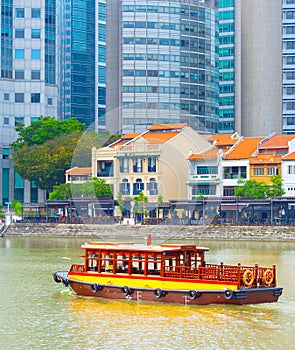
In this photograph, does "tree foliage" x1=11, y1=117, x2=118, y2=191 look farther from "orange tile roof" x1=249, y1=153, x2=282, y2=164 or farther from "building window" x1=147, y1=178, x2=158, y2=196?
"building window" x1=147, y1=178, x2=158, y2=196

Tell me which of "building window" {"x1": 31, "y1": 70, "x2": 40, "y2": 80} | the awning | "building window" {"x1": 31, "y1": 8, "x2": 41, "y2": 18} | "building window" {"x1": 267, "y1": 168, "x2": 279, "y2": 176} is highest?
"building window" {"x1": 31, "y1": 8, "x2": 41, "y2": 18}

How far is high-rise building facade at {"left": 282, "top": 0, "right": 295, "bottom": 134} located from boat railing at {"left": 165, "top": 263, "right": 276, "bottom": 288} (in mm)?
93818

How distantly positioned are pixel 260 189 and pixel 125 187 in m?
21.7

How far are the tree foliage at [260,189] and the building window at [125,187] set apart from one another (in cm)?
1915

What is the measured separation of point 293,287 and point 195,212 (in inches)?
1714

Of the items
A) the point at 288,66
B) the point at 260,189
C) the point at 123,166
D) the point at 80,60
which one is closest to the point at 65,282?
the point at 123,166

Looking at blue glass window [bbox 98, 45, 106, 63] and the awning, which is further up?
blue glass window [bbox 98, 45, 106, 63]

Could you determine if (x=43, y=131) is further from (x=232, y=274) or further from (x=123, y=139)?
(x=232, y=274)

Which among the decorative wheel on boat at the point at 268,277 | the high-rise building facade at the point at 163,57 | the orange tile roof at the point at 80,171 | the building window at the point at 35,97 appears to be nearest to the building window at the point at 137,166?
the orange tile roof at the point at 80,171

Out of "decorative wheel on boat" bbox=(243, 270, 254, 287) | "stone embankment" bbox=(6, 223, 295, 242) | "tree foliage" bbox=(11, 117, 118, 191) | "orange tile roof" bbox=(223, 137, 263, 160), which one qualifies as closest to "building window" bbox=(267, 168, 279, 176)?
"orange tile roof" bbox=(223, 137, 263, 160)

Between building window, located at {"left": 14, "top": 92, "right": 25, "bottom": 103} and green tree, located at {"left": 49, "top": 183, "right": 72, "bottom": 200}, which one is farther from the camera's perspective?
building window, located at {"left": 14, "top": 92, "right": 25, "bottom": 103}

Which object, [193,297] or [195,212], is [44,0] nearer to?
[195,212]

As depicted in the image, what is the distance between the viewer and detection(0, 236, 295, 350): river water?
32.8 metres

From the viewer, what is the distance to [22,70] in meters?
124
